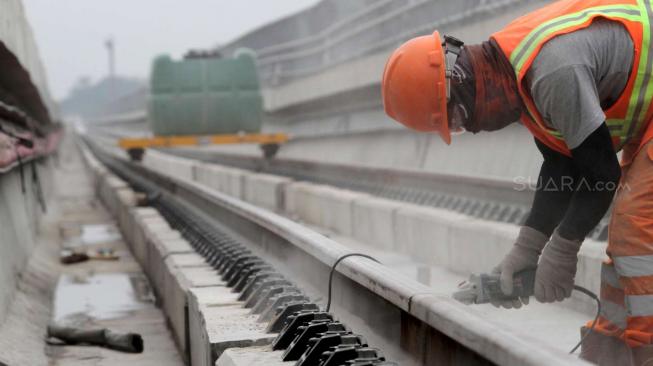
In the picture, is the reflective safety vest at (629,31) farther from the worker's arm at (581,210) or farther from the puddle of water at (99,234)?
the puddle of water at (99,234)

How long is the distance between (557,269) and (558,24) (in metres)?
0.93

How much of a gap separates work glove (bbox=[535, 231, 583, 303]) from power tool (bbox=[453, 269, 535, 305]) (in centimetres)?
20

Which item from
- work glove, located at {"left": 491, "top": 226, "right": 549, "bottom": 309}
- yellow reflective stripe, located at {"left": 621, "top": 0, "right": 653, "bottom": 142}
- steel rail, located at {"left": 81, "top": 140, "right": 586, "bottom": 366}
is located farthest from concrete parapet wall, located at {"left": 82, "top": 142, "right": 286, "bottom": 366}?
yellow reflective stripe, located at {"left": 621, "top": 0, "right": 653, "bottom": 142}

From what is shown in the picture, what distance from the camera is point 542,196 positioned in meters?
3.92

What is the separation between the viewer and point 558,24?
10.7 ft

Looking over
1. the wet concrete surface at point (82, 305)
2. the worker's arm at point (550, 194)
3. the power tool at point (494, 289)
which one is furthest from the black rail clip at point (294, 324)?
the wet concrete surface at point (82, 305)

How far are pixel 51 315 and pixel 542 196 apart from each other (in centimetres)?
417

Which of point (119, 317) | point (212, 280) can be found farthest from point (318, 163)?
point (212, 280)

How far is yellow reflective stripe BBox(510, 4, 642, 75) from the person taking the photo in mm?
3244

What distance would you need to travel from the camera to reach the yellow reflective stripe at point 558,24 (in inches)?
128

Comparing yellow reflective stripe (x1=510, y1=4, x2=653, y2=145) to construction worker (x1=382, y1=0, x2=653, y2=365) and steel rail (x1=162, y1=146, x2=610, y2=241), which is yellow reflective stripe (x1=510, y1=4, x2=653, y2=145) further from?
steel rail (x1=162, y1=146, x2=610, y2=241)

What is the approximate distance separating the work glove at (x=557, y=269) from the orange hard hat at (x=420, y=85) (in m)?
0.62

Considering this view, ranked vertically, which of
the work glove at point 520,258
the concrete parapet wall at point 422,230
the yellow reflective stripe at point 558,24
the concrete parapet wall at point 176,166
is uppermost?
the yellow reflective stripe at point 558,24

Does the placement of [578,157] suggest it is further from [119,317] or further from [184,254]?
[119,317]
